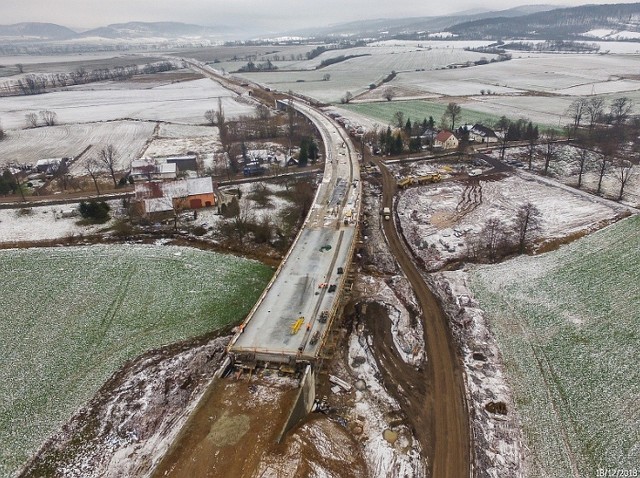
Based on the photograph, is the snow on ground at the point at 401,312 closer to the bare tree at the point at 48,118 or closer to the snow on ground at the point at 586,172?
the snow on ground at the point at 586,172

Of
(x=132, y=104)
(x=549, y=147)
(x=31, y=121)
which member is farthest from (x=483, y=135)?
(x=31, y=121)

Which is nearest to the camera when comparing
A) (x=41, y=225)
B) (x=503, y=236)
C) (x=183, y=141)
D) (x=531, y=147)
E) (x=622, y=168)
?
(x=503, y=236)

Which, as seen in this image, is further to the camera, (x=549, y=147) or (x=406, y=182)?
(x=549, y=147)

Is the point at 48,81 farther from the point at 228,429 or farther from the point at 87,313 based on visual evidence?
the point at 228,429

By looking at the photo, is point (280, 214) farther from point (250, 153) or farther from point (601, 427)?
point (601, 427)

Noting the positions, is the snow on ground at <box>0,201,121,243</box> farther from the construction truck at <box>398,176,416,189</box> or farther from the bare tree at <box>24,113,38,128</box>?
the bare tree at <box>24,113,38,128</box>
